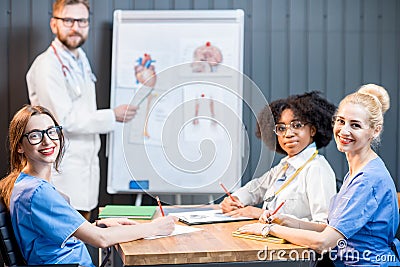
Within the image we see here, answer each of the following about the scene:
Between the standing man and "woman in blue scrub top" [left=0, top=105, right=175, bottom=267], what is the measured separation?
146 cm

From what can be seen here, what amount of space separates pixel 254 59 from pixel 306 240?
237 cm

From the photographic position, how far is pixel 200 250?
2.11m

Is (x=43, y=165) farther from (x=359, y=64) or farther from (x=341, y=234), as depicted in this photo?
(x=359, y=64)

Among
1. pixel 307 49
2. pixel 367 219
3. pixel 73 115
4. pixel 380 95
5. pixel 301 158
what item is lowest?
pixel 367 219

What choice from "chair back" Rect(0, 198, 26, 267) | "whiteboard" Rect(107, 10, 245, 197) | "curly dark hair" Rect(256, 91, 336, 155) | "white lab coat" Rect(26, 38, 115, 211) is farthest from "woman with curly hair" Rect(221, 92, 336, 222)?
"white lab coat" Rect(26, 38, 115, 211)

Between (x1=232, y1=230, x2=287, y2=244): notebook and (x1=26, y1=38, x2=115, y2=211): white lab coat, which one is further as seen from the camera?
(x1=26, y1=38, x2=115, y2=211): white lab coat

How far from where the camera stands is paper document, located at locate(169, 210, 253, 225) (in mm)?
2623

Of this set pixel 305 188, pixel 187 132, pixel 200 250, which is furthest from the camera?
pixel 305 188

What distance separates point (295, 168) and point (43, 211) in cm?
108

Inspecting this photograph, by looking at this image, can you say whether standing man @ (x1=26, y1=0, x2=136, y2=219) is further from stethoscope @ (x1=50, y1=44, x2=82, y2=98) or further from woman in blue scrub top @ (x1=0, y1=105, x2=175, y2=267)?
woman in blue scrub top @ (x1=0, y1=105, x2=175, y2=267)

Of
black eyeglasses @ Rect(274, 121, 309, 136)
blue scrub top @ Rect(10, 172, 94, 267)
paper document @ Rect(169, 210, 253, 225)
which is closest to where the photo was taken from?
blue scrub top @ Rect(10, 172, 94, 267)

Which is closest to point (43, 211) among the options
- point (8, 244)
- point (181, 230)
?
point (8, 244)

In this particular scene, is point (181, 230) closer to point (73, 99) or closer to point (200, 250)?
point (200, 250)

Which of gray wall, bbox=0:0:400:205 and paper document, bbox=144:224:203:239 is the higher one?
gray wall, bbox=0:0:400:205
